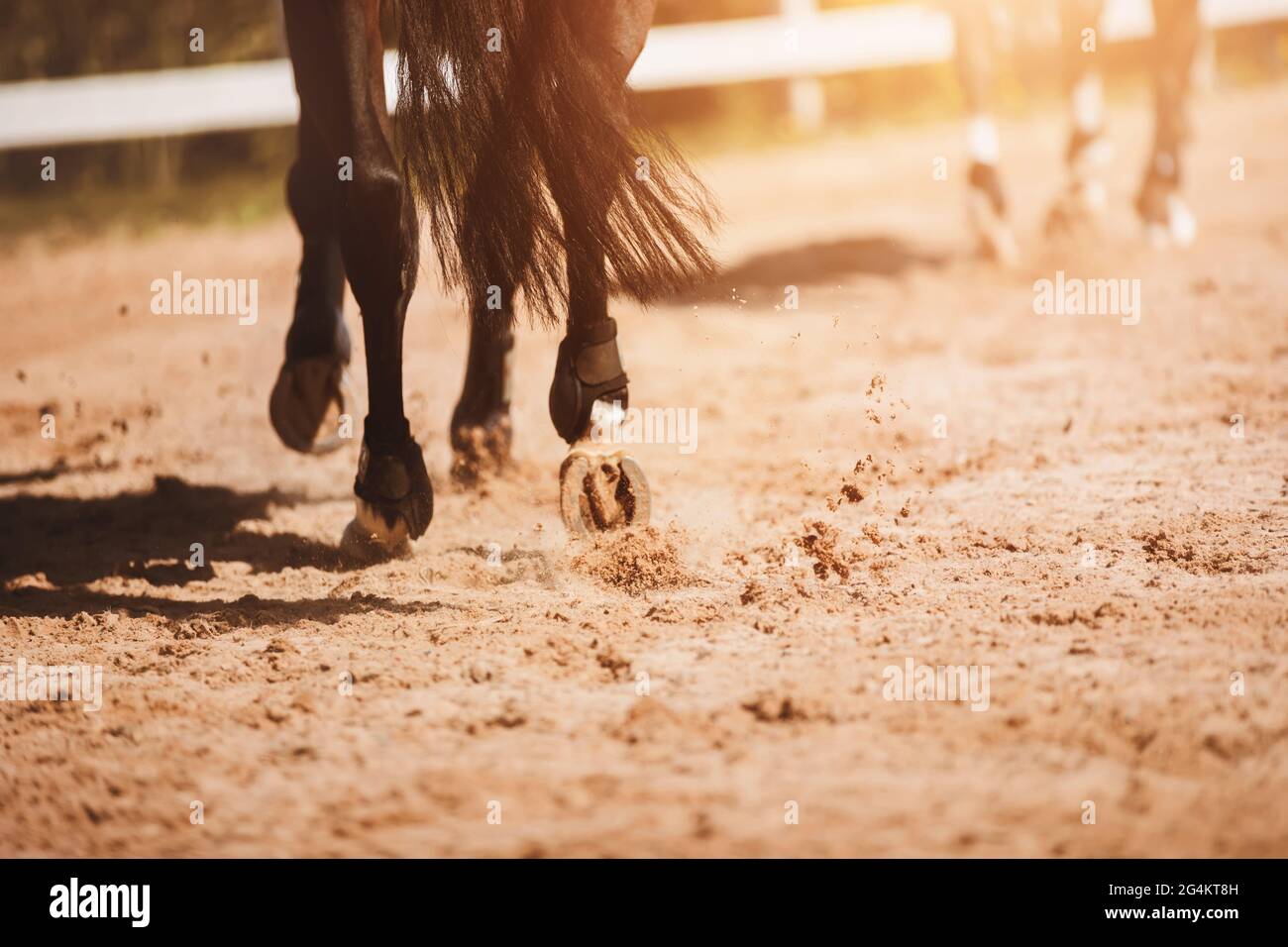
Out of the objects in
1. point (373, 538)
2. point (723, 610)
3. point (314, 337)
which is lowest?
point (723, 610)

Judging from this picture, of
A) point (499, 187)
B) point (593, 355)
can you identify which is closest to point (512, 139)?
point (499, 187)

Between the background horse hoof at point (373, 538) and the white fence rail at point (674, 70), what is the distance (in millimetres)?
7527

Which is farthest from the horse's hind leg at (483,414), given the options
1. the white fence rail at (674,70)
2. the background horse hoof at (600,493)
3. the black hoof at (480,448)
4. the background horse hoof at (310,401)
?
the white fence rail at (674,70)

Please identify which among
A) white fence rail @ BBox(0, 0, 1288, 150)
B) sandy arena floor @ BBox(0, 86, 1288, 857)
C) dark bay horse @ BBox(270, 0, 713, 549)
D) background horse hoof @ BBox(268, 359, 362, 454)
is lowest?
sandy arena floor @ BBox(0, 86, 1288, 857)

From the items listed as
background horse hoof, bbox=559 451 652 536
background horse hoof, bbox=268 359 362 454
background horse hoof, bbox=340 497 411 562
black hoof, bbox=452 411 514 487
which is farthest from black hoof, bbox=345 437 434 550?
background horse hoof, bbox=268 359 362 454

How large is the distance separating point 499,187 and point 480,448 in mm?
923

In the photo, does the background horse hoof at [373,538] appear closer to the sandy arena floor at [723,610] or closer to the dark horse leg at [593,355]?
the sandy arena floor at [723,610]

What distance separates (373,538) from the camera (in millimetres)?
2803

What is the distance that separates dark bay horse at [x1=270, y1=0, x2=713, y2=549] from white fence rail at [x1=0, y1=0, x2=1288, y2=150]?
24.6 ft

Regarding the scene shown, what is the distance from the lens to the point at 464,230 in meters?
2.59

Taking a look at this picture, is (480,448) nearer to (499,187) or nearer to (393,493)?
(393,493)

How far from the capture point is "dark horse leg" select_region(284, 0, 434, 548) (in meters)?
2.52

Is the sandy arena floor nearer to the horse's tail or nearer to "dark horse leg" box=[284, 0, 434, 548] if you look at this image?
"dark horse leg" box=[284, 0, 434, 548]

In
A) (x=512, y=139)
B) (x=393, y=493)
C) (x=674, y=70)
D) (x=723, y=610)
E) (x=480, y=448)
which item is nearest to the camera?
(x=723, y=610)
